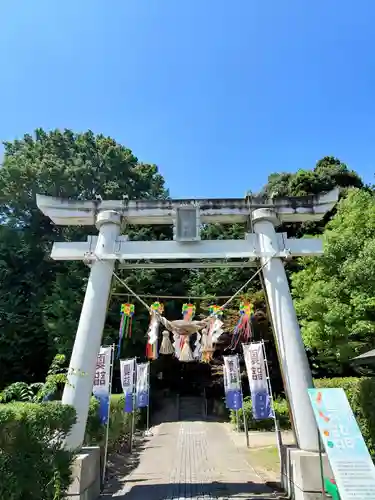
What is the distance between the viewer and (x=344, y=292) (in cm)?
1448

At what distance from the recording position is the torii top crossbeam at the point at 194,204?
832 cm

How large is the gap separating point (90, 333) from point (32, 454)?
2731 mm

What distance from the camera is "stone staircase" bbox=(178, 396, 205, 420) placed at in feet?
77.1

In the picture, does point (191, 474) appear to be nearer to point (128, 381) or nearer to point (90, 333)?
point (90, 333)

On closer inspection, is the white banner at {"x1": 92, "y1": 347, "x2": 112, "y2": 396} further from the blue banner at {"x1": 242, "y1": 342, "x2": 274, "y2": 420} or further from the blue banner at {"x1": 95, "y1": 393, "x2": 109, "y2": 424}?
the blue banner at {"x1": 242, "y1": 342, "x2": 274, "y2": 420}

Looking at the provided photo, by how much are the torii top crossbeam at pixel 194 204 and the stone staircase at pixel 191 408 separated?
1839cm

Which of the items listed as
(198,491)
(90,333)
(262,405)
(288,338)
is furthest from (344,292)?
(90,333)

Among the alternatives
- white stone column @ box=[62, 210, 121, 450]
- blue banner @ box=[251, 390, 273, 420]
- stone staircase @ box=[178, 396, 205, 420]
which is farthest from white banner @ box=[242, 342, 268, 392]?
stone staircase @ box=[178, 396, 205, 420]

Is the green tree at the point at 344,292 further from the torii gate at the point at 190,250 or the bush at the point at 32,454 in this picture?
the bush at the point at 32,454

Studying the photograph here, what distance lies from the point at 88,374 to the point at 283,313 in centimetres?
388

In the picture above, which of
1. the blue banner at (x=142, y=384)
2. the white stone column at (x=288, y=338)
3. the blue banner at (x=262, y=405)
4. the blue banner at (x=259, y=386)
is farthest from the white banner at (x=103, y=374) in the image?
the blue banner at (x=142, y=384)

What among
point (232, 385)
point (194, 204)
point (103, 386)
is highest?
point (194, 204)

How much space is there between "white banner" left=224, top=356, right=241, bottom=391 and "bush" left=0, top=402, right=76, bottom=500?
11.3 metres

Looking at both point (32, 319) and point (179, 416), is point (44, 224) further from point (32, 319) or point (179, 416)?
point (179, 416)
